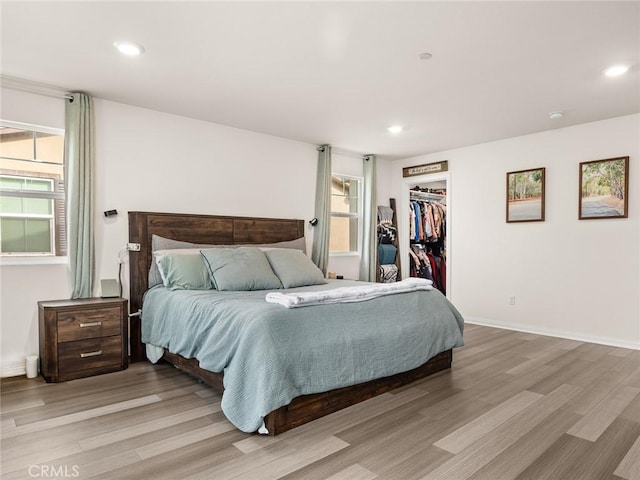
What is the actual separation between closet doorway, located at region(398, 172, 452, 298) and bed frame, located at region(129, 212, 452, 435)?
2.08 metres

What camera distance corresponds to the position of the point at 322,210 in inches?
211

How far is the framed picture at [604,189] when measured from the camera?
4.17 meters

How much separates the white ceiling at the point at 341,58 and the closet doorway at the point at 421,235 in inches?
89.9

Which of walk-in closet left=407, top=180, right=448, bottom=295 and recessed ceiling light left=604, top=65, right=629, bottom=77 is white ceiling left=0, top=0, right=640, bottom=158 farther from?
walk-in closet left=407, top=180, right=448, bottom=295

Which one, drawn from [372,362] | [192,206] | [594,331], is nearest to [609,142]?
[594,331]

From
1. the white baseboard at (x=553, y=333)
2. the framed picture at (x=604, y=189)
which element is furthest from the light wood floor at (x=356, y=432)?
the framed picture at (x=604, y=189)

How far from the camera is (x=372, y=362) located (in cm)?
269

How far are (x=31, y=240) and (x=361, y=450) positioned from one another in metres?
3.18

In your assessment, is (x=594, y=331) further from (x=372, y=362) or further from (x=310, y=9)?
(x=310, y=9)

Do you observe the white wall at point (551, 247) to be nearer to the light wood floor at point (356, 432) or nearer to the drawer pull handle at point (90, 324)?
the light wood floor at point (356, 432)

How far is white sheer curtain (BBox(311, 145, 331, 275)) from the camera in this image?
5305 mm

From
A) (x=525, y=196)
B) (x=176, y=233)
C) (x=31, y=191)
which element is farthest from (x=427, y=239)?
(x=31, y=191)

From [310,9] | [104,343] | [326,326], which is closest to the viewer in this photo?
[310,9]

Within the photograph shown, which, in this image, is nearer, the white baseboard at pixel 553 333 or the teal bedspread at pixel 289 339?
the teal bedspread at pixel 289 339
